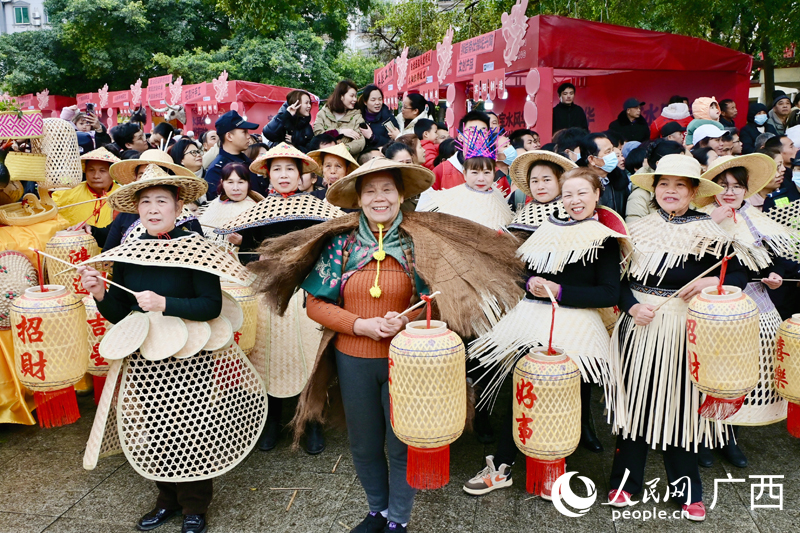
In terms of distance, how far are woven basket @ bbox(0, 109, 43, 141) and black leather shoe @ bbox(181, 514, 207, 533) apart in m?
2.63

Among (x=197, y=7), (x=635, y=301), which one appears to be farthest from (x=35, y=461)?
(x=197, y=7)

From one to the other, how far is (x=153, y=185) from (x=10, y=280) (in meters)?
1.72

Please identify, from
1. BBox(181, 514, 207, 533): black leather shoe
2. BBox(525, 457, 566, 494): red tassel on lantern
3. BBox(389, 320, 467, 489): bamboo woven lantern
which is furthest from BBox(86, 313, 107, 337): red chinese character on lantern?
BBox(525, 457, 566, 494): red tassel on lantern

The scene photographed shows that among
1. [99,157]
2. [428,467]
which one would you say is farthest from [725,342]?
[99,157]

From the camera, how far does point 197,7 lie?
85.4 ft

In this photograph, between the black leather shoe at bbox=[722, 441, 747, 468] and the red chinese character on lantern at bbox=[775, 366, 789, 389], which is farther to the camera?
the black leather shoe at bbox=[722, 441, 747, 468]

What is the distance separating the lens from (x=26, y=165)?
406 centimetres

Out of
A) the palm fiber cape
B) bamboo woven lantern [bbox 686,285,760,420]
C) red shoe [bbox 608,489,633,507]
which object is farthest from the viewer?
red shoe [bbox 608,489,633,507]

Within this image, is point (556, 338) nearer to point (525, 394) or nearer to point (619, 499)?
point (525, 394)

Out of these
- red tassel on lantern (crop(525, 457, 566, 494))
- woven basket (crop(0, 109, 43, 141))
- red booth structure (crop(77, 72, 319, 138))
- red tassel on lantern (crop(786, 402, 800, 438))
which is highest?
red booth structure (crop(77, 72, 319, 138))

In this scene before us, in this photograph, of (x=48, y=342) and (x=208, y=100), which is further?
(x=208, y=100)

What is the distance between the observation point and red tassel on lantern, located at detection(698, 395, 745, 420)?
9.14 ft

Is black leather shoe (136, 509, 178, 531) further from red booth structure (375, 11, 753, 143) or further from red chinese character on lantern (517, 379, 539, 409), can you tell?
red booth structure (375, 11, 753, 143)

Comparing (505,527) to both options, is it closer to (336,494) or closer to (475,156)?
(336,494)
